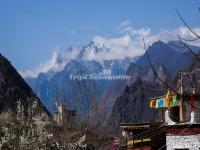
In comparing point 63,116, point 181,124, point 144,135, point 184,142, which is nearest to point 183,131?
point 181,124

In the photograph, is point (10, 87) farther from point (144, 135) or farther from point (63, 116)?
point (144, 135)

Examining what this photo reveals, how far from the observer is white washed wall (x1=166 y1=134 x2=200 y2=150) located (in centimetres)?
3111

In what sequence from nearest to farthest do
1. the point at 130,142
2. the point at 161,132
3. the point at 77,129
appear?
1. the point at 161,132
2. the point at 130,142
3. the point at 77,129

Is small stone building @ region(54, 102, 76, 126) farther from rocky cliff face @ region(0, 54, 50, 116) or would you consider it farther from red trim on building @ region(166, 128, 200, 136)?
red trim on building @ region(166, 128, 200, 136)

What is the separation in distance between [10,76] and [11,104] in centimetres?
1030

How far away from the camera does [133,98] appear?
16412cm

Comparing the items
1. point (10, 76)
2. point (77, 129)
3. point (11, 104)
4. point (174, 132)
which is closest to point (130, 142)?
point (174, 132)

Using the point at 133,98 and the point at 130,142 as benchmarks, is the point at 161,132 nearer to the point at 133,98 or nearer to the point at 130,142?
the point at 130,142

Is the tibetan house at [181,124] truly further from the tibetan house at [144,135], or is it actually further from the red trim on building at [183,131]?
the tibetan house at [144,135]

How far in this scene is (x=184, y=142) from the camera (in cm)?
3188

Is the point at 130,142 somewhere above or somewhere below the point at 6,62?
below

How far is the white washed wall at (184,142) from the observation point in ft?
102

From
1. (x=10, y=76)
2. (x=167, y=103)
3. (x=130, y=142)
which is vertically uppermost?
(x=10, y=76)

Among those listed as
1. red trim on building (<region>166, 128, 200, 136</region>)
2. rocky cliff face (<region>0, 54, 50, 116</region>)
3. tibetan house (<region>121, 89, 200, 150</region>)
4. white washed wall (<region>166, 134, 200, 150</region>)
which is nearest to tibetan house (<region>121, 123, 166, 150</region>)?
tibetan house (<region>121, 89, 200, 150</region>)
